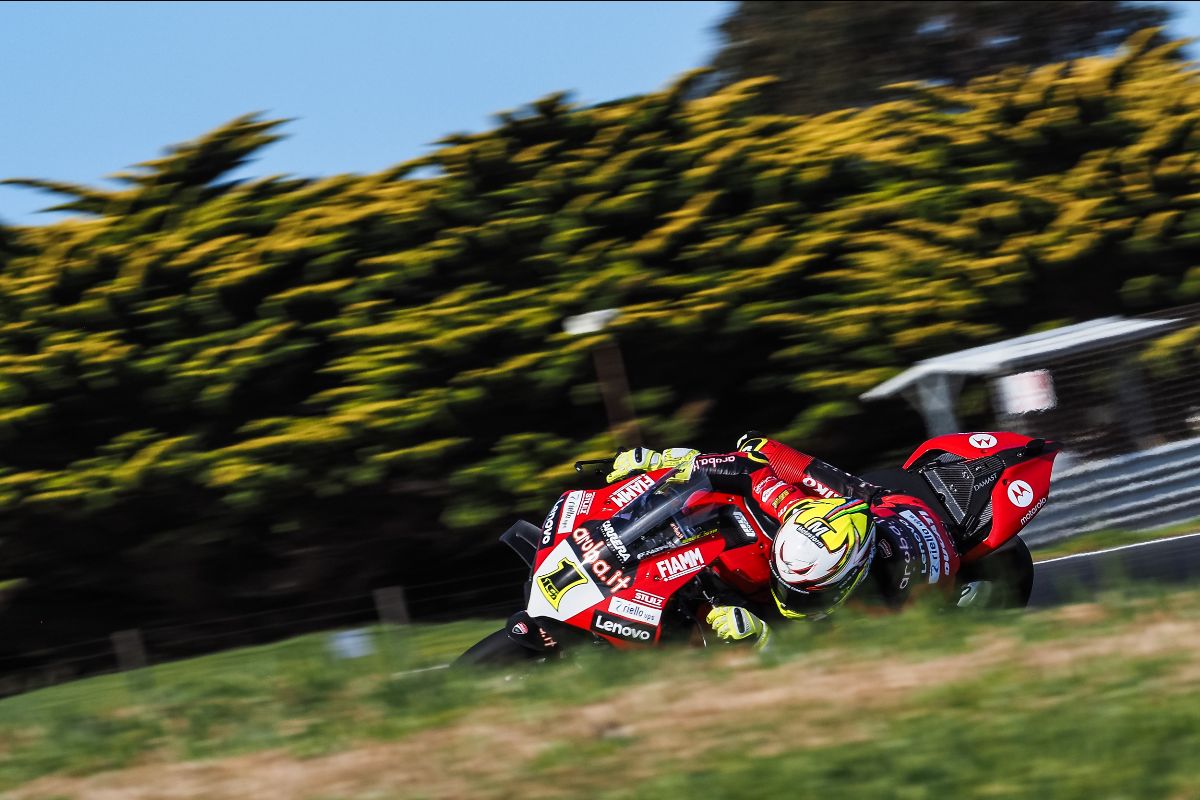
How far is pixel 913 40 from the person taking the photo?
119 ft

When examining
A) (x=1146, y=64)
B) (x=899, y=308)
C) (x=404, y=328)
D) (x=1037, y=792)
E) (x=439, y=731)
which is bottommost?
(x=1037, y=792)

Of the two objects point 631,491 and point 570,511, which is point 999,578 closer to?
point 631,491

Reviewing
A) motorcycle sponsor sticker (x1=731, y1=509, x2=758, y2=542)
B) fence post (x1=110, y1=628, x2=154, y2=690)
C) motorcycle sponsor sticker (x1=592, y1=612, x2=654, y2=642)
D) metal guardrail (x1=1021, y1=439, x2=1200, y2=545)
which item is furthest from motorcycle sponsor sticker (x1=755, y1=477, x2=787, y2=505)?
metal guardrail (x1=1021, y1=439, x2=1200, y2=545)

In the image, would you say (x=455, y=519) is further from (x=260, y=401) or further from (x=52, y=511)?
(x=52, y=511)

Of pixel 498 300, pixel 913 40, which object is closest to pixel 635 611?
pixel 498 300

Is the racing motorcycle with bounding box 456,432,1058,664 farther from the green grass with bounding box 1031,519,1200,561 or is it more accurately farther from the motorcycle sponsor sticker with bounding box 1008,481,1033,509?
the green grass with bounding box 1031,519,1200,561

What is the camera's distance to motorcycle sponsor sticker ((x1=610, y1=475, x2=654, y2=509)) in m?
6.20

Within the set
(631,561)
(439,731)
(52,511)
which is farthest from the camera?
(52,511)

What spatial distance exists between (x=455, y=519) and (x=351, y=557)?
136 cm

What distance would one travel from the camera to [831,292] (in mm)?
13906

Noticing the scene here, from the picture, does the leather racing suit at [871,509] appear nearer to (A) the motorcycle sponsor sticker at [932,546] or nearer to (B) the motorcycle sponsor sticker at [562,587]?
(A) the motorcycle sponsor sticker at [932,546]

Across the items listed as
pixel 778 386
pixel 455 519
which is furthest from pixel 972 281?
pixel 455 519

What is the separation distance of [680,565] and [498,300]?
23.8 feet

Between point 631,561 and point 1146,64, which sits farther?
point 1146,64
